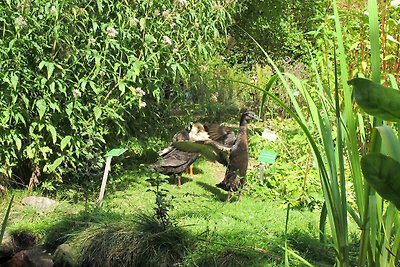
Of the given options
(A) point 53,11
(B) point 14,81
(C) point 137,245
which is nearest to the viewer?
(C) point 137,245

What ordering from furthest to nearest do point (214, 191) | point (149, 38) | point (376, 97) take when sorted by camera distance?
1. point (214, 191)
2. point (149, 38)
3. point (376, 97)

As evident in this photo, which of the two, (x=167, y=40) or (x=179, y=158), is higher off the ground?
(x=167, y=40)

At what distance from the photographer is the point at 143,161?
26.3 feet

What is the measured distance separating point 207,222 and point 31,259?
144 centimetres

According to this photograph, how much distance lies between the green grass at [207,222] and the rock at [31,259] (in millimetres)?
190

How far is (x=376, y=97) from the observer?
106 centimetres

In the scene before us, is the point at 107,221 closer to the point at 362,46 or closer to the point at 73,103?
the point at 73,103

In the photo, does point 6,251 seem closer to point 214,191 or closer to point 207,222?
point 207,222

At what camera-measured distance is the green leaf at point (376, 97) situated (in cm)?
104

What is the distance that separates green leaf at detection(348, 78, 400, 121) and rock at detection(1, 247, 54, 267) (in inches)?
156

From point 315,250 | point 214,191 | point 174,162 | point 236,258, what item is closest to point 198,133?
point 174,162

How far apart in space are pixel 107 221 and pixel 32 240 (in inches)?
32.4

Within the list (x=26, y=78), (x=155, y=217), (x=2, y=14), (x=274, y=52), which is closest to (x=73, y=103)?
(x=26, y=78)

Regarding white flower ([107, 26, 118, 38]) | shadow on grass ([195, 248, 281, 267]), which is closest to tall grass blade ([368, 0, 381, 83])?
shadow on grass ([195, 248, 281, 267])
